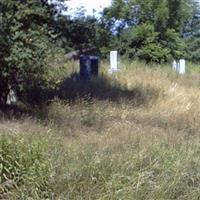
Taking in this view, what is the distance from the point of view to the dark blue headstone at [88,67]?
17.4m

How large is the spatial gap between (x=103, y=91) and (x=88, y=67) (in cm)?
265

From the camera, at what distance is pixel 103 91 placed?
15367mm

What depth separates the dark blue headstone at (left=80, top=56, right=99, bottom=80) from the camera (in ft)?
57.1

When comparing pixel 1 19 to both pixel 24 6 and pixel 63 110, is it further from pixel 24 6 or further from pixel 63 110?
pixel 63 110

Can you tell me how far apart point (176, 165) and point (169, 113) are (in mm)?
7244

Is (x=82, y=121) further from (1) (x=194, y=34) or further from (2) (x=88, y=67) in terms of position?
(1) (x=194, y=34)

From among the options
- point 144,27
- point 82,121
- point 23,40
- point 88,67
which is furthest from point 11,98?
point 144,27

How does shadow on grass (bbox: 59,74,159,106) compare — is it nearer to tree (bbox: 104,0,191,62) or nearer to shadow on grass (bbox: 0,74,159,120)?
shadow on grass (bbox: 0,74,159,120)

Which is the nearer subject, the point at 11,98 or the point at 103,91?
the point at 11,98

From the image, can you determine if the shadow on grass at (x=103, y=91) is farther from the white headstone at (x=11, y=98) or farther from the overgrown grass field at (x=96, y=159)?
the overgrown grass field at (x=96, y=159)

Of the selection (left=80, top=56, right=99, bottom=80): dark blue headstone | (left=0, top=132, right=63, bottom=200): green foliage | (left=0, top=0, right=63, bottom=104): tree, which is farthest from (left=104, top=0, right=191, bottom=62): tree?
(left=0, top=132, right=63, bottom=200): green foliage

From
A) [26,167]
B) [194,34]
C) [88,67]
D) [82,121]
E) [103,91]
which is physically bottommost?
[82,121]

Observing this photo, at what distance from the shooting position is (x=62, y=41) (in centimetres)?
1197

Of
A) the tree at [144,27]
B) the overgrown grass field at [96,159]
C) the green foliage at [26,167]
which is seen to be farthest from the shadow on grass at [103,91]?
the tree at [144,27]
